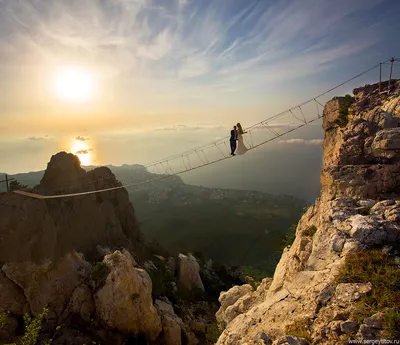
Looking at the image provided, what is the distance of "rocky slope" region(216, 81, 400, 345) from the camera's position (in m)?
9.45

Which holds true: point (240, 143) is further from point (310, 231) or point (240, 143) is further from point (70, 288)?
point (70, 288)

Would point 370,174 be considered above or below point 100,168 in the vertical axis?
below

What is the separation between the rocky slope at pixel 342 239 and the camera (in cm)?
945

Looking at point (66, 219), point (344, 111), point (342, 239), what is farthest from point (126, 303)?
point (344, 111)

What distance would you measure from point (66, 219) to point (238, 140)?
86.3 feet

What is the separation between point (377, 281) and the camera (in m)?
9.84

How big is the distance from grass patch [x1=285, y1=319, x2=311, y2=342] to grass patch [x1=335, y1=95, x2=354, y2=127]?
1554 cm

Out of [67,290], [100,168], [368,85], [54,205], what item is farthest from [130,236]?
[368,85]

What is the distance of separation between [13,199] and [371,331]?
106 ft

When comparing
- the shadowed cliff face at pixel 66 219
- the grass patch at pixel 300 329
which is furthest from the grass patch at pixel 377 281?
the shadowed cliff face at pixel 66 219

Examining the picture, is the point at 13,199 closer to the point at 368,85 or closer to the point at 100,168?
the point at 100,168

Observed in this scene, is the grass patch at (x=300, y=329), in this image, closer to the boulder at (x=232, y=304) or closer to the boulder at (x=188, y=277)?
the boulder at (x=232, y=304)

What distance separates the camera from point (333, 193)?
1708cm

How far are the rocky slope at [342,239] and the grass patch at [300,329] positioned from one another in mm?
33
